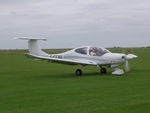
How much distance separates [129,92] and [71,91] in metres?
2.07

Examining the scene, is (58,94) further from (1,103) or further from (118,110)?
(118,110)

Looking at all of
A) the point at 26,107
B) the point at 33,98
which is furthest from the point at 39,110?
the point at 33,98

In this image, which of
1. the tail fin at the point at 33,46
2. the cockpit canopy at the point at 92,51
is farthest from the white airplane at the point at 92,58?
the tail fin at the point at 33,46

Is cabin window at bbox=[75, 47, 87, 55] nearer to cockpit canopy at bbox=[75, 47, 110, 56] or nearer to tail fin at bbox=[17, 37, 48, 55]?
cockpit canopy at bbox=[75, 47, 110, 56]

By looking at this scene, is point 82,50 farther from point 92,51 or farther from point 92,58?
point 92,58

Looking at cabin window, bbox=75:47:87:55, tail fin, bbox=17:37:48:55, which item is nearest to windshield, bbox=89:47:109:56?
A: cabin window, bbox=75:47:87:55

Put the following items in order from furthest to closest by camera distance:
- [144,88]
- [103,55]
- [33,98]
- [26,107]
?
1. [103,55]
2. [144,88]
3. [33,98]
4. [26,107]

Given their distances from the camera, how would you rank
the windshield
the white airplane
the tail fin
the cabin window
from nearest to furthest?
the white airplane, the windshield, the cabin window, the tail fin

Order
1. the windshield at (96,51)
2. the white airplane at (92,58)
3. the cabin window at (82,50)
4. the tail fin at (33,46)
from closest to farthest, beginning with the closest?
the white airplane at (92,58) < the windshield at (96,51) < the cabin window at (82,50) < the tail fin at (33,46)

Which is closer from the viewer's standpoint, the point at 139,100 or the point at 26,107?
the point at 26,107

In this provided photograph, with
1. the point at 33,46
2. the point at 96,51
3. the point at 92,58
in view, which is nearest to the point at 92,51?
the point at 96,51

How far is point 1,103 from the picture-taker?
8836 millimetres

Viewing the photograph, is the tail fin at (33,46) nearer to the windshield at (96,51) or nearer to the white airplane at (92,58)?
the white airplane at (92,58)

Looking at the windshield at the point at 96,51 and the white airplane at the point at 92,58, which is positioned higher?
the windshield at the point at 96,51
